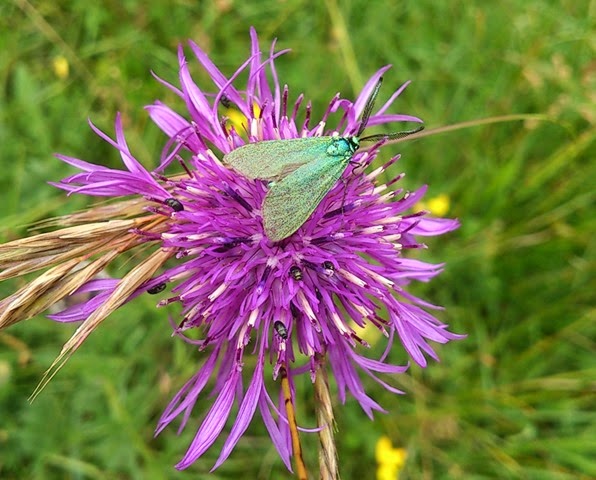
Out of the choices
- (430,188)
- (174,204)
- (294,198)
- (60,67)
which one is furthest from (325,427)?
(60,67)

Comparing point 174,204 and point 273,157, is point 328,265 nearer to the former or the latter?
point 273,157

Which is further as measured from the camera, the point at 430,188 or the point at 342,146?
the point at 430,188

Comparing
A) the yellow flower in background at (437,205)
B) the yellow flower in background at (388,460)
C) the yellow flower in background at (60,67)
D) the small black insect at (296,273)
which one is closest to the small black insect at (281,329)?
the small black insect at (296,273)

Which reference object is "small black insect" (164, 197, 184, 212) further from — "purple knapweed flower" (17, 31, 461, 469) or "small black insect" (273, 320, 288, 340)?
"small black insect" (273, 320, 288, 340)

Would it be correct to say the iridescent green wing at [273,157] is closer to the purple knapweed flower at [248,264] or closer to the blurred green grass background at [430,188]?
the purple knapweed flower at [248,264]

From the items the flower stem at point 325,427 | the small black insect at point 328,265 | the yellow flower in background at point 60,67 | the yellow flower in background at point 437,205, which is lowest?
the flower stem at point 325,427

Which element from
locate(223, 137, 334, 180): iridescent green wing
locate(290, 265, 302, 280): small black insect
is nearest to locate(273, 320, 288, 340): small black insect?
locate(290, 265, 302, 280): small black insect
